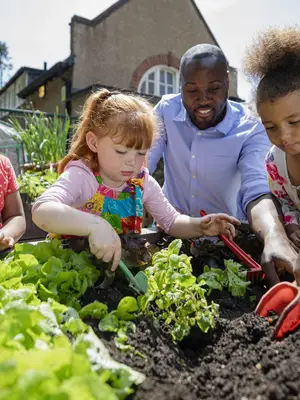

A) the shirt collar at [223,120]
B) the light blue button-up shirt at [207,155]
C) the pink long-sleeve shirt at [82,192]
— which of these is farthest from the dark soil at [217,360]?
the shirt collar at [223,120]

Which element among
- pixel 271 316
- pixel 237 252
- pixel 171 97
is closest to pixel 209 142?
pixel 171 97

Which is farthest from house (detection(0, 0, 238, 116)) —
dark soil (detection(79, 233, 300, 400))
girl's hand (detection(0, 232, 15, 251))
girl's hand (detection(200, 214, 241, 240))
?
dark soil (detection(79, 233, 300, 400))

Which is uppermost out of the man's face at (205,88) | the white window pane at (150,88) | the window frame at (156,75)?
the window frame at (156,75)

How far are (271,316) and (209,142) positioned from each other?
142 centimetres

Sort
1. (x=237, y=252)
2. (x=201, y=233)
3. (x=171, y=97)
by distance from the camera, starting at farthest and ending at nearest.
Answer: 1. (x=171, y=97)
2. (x=201, y=233)
3. (x=237, y=252)

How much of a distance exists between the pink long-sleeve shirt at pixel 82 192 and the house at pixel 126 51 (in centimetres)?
867

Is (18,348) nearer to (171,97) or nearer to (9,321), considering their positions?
(9,321)

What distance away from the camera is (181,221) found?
1.84m

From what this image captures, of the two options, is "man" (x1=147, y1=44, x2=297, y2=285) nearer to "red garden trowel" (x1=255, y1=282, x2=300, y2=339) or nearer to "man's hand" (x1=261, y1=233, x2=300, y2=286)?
"man's hand" (x1=261, y1=233, x2=300, y2=286)

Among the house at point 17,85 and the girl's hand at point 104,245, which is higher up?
the house at point 17,85

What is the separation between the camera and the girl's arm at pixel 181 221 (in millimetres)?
1713

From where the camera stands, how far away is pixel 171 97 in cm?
269

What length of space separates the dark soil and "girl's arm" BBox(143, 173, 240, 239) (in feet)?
1.47

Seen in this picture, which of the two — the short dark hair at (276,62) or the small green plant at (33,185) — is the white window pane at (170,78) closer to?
the small green plant at (33,185)
